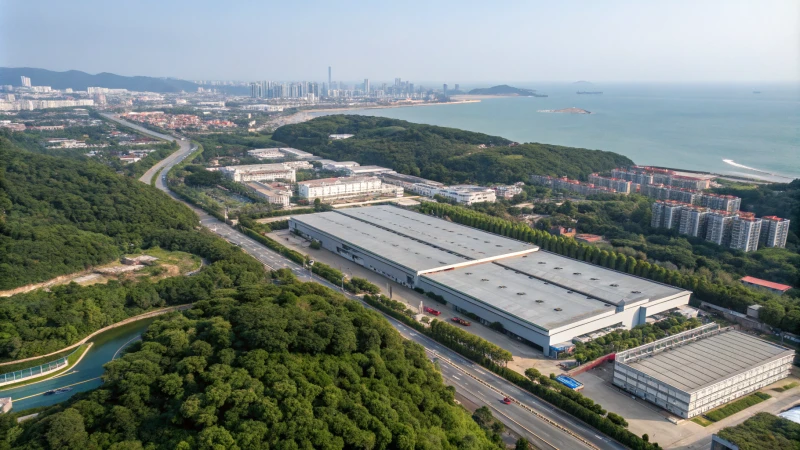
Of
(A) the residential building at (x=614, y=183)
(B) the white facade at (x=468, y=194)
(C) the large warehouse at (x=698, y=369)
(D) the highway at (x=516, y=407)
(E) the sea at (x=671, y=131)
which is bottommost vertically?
(D) the highway at (x=516, y=407)

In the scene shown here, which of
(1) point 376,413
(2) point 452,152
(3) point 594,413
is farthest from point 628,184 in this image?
(1) point 376,413

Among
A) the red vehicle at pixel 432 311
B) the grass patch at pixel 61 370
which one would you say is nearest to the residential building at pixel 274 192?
the red vehicle at pixel 432 311

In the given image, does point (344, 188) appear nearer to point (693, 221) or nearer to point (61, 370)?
point (693, 221)

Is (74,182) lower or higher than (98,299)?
higher

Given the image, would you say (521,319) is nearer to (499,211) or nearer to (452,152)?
(499,211)

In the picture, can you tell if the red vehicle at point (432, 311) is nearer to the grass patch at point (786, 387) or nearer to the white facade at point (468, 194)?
the grass patch at point (786, 387)

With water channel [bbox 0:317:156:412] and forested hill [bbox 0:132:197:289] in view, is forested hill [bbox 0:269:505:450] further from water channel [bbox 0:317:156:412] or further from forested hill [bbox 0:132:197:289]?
A: forested hill [bbox 0:132:197:289]

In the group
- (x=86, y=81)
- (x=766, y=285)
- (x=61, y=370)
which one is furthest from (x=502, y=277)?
(x=86, y=81)
